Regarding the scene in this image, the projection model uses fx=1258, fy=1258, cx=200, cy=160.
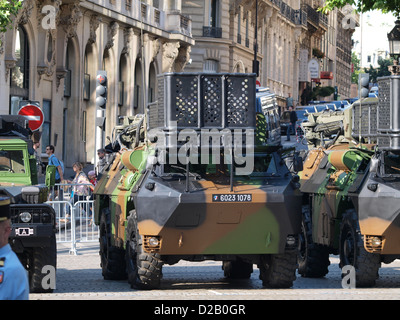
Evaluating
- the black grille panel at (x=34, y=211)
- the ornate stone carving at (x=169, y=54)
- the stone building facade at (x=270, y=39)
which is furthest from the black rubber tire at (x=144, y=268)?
the stone building facade at (x=270, y=39)

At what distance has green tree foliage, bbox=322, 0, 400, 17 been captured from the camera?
2703cm

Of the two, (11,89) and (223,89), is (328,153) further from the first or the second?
(11,89)

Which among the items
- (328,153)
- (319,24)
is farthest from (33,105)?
(319,24)

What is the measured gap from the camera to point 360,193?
16.3m

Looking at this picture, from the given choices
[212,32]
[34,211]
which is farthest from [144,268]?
[212,32]

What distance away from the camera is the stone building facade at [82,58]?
36625 mm

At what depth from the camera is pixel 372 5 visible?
27516 millimetres

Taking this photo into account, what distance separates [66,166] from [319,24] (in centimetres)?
7079

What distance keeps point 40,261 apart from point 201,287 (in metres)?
2.44

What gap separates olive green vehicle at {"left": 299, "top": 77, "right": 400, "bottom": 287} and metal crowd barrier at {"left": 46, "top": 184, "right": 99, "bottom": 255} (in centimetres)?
528

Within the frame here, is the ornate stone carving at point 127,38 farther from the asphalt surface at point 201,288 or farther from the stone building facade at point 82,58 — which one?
the asphalt surface at point 201,288

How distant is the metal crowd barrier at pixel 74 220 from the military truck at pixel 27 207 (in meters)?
6.75

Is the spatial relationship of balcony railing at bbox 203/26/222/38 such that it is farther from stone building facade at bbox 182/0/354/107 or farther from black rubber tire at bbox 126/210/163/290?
black rubber tire at bbox 126/210/163/290
